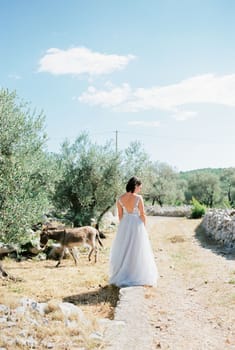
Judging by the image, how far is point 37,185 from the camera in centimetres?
1090

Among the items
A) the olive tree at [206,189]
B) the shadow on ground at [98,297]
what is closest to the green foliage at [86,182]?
the shadow on ground at [98,297]

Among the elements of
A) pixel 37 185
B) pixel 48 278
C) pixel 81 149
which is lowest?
pixel 48 278

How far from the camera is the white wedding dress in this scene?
27.1ft

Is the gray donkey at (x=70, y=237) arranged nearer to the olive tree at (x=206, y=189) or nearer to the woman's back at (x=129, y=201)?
the woman's back at (x=129, y=201)

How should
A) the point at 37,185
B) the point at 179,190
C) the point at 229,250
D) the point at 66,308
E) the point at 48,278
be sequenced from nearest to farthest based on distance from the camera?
the point at 66,308 → the point at 48,278 → the point at 37,185 → the point at 229,250 → the point at 179,190

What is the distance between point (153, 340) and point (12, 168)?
5667 millimetres

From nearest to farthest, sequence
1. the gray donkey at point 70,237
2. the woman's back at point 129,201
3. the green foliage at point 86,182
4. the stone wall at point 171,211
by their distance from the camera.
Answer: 1. the woman's back at point 129,201
2. the gray donkey at point 70,237
3. the green foliage at point 86,182
4. the stone wall at point 171,211

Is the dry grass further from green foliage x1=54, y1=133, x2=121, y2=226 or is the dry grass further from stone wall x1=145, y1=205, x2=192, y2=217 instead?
stone wall x1=145, y1=205, x2=192, y2=217

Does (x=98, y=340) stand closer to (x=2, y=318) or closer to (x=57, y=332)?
(x=57, y=332)

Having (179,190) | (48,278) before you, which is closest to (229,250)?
(48,278)

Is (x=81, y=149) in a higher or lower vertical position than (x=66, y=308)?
higher

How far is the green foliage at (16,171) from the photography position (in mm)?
9445

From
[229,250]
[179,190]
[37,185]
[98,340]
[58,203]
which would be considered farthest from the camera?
[179,190]

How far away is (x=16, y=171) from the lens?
377 inches
